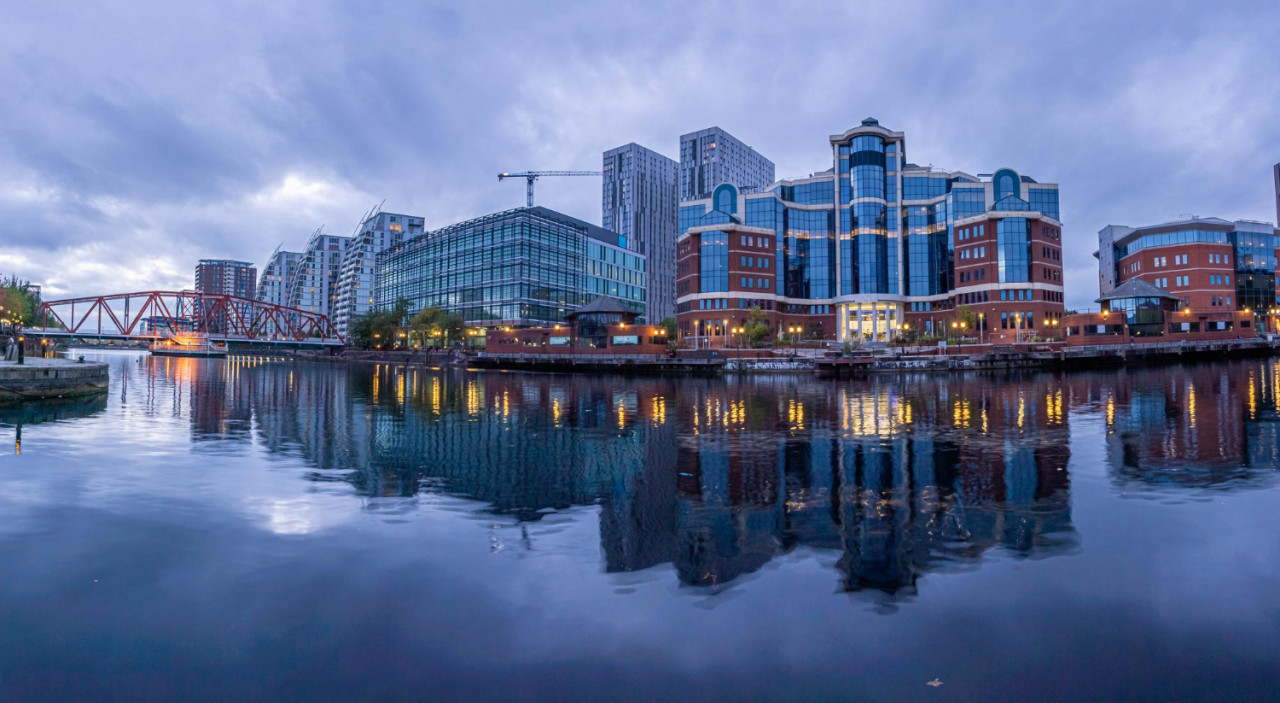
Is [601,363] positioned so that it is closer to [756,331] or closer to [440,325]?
[756,331]

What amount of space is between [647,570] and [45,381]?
48.8 m

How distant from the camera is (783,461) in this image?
68.1ft

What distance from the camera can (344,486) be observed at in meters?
17.6

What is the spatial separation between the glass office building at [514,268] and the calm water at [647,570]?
119m

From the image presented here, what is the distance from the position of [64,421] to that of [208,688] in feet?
111

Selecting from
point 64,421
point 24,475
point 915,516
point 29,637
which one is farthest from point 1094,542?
point 64,421

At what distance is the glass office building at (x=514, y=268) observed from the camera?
151875 millimetres

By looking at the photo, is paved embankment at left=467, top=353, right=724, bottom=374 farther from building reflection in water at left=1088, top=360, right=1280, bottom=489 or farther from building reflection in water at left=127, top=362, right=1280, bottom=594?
building reflection in water at left=1088, top=360, right=1280, bottom=489

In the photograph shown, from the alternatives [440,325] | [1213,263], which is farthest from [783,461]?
[1213,263]

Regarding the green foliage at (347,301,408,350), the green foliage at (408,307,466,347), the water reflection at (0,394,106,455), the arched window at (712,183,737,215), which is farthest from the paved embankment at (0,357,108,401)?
the green foliage at (347,301,408,350)

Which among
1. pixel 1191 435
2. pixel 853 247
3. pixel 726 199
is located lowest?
pixel 1191 435

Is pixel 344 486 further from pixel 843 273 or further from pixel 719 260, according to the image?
pixel 843 273

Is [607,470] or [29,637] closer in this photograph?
[29,637]

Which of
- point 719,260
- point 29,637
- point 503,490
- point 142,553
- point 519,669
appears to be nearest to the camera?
point 519,669
